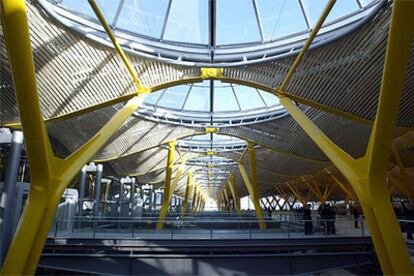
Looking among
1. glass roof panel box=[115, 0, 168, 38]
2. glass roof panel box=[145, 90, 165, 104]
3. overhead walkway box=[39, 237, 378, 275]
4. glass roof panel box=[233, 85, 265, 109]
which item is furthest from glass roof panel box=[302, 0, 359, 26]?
glass roof panel box=[145, 90, 165, 104]

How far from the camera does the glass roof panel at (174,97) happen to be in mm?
24594

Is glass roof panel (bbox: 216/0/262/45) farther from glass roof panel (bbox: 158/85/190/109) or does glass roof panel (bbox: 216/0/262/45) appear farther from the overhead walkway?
the overhead walkway

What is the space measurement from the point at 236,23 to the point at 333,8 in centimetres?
470

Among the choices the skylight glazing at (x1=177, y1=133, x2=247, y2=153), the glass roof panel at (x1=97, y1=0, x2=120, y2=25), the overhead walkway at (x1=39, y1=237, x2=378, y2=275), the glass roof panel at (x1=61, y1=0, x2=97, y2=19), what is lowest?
the overhead walkway at (x1=39, y1=237, x2=378, y2=275)

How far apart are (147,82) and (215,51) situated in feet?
14.1

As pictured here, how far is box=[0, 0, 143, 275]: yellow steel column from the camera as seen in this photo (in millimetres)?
7547

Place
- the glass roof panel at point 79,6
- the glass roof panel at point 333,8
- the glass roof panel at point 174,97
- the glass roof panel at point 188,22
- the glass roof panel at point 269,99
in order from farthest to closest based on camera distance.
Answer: the glass roof panel at point 269,99 < the glass roof panel at point 174,97 < the glass roof panel at point 188,22 < the glass roof panel at point 79,6 < the glass roof panel at point 333,8

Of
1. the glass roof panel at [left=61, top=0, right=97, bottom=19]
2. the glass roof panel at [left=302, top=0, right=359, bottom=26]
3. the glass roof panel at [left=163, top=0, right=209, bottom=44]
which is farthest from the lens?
the glass roof panel at [left=163, top=0, right=209, bottom=44]

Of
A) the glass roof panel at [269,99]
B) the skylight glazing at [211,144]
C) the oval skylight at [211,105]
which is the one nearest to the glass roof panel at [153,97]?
the oval skylight at [211,105]

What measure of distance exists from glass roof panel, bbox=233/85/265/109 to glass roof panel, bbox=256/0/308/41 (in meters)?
7.16

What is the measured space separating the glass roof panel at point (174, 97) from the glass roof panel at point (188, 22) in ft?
21.7

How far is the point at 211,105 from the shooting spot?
92.6ft

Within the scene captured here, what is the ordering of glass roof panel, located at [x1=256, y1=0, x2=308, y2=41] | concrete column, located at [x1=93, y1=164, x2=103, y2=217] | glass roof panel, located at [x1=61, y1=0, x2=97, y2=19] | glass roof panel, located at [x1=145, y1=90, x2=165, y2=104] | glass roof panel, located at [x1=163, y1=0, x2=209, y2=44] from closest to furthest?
glass roof panel, located at [x1=61, y1=0, x2=97, y2=19] < glass roof panel, located at [x1=256, y1=0, x2=308, y2=41] < glass roof panel, located at [x1=163, y1=0, x2=209, y2=44] < glass roof panel, located at [x1=145, y1=90, x2=165, y2=104] < concrete column, located at [x1=93, y1=164, x2=103, y2=217]

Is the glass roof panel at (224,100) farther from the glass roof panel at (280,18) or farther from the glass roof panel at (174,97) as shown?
the glass roof panel at (280,18)
